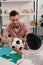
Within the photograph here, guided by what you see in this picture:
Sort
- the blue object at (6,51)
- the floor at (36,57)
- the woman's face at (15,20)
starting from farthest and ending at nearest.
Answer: the woman's face at (15,20)
the blue object at (6,51)
the floor at (36,57)

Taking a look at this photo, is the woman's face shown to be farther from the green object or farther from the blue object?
the green object

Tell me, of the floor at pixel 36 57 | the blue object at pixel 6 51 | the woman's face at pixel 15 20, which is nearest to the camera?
the floor at pixel 36 57

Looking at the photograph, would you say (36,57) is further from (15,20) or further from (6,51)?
(15,20)

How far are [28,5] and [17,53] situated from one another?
6.90ft

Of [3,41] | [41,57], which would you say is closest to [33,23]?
[3,41]

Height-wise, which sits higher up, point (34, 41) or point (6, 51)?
point (34, 41)

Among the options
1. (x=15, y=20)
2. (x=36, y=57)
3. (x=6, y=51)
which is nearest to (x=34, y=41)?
(x=36, y=57)

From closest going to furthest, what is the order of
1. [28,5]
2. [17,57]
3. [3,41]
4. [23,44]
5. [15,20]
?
[17,57]
[23,44]
[3,41]
[15,20]
[28,5]

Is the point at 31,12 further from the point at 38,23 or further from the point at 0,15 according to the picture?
the point at 0,15

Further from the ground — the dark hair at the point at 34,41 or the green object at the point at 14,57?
the dark hair at the point at 34,41

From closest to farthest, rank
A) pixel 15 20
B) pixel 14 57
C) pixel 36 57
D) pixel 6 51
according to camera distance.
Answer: pixel 36 57, pixel 14 57, pixel 6 51, pixel 15 20

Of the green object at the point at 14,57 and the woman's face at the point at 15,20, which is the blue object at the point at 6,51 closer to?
the green object at the point at 14,57

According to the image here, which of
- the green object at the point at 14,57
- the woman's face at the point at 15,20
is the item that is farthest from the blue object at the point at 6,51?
the woman's face at the point at 15,20

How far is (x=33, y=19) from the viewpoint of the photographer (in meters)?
3.20
